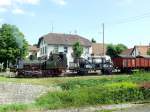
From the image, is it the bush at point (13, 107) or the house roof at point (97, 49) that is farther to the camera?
the house roof at point (97, 49)

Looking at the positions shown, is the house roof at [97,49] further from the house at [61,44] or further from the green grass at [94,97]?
the green grass at [94,97]

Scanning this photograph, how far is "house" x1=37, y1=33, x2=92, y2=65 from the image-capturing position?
79625 mm

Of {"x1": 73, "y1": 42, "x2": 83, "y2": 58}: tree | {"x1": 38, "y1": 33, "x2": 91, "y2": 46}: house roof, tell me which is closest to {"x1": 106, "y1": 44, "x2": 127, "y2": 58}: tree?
{"x1": 38, "y1": 33, "x2": 91, "y2": 46}: house roof

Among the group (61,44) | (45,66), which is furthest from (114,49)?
(45,66)

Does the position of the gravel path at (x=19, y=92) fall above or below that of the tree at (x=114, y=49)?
below

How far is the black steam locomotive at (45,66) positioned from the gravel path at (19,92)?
11.4 metres

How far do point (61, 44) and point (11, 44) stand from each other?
1881cm

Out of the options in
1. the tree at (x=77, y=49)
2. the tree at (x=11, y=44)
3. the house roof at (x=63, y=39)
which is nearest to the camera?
the tree at (x=11, y=44)

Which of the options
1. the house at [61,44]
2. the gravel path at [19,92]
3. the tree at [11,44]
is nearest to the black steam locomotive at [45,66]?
the gravel path at [19,92]

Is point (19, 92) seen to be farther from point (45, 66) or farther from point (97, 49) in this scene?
point (97, 49)

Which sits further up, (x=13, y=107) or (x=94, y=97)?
(x=94, y=97)

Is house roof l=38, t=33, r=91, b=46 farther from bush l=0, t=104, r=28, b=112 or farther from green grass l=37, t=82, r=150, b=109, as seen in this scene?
bush l=0, t=104, r=28, b=112

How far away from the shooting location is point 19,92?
90.3ft

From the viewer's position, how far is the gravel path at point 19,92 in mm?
24188
